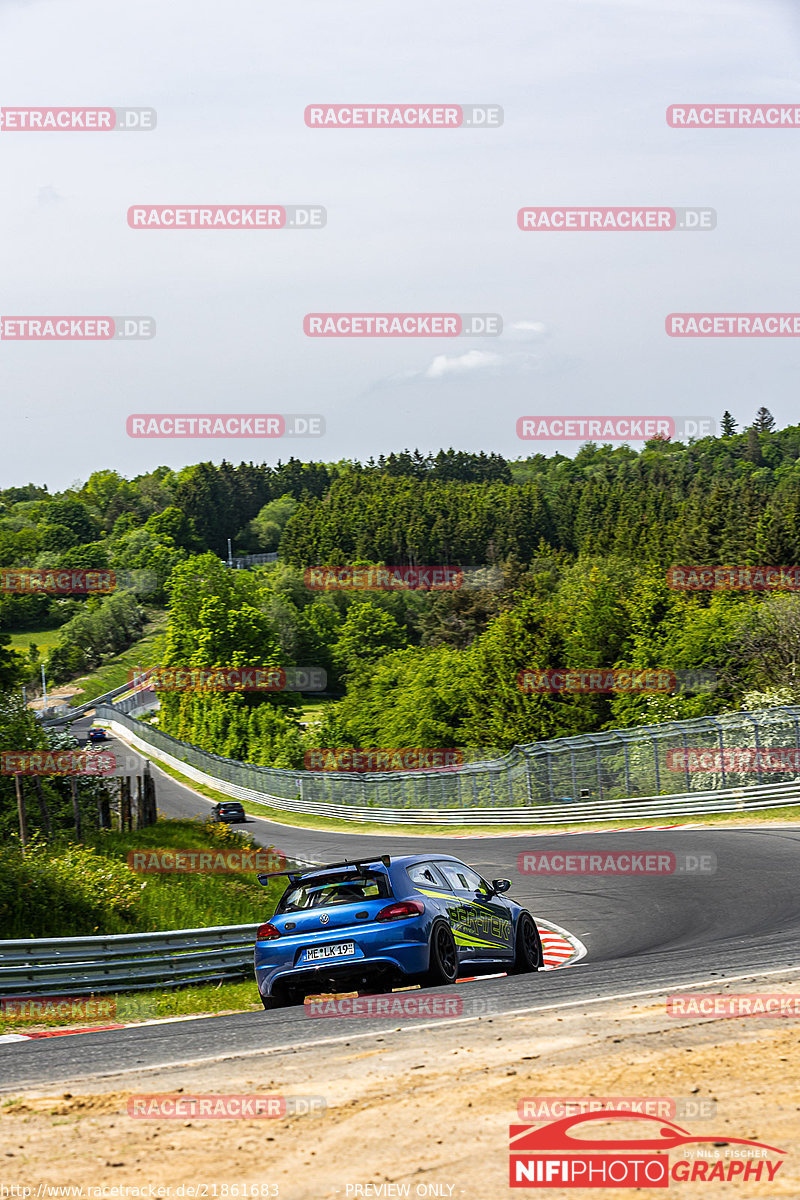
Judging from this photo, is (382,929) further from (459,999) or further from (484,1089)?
(484,1089)

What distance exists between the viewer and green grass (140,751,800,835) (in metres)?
27.4

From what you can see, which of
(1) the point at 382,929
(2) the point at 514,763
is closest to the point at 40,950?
(1) the point at 382,929

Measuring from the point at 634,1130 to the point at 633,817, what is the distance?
2744 centimetres

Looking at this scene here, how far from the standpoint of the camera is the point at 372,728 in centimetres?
9450

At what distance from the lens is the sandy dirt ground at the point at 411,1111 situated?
15.3ft

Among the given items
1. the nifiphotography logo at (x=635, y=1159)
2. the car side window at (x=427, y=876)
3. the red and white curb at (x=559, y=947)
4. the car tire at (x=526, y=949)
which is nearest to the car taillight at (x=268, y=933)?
the car side window at (x=427, y=876)

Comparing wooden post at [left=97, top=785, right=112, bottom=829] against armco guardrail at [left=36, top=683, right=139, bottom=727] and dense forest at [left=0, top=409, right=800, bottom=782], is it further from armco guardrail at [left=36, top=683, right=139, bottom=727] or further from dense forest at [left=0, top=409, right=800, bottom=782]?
armco guardrail at [left=36, top=683, right=139, bottom=727]

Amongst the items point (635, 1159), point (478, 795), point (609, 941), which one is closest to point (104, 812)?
point (609, 941)

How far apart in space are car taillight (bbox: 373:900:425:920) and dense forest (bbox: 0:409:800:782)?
2767 centimetres

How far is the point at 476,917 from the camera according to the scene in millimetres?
11023

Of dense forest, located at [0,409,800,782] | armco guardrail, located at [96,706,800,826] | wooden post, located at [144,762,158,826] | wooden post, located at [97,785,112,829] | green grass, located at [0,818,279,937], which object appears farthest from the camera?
dense forest, located at [0,409,800,782]

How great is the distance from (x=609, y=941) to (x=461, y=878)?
4460mm

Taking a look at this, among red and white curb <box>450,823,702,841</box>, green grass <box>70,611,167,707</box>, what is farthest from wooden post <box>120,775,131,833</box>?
green grass <box>70,611,167,707</box>

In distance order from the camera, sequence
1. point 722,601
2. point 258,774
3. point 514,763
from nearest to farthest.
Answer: point 514,763 < point 258,774 < point 722,601
